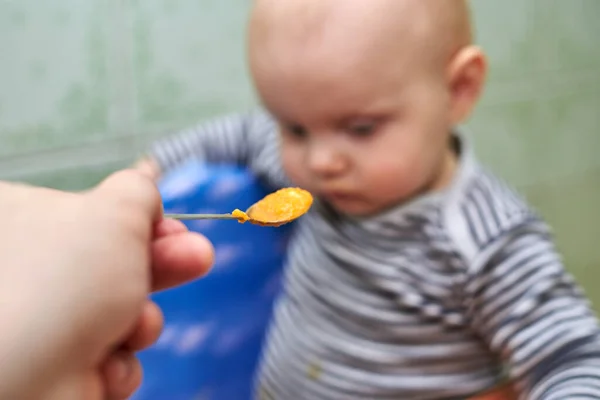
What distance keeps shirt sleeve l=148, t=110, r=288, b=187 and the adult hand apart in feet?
1.07

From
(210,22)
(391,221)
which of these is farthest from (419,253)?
(210,22)

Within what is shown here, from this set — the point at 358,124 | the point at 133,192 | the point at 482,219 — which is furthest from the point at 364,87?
the point at 133,192

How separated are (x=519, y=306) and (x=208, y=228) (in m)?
0.24

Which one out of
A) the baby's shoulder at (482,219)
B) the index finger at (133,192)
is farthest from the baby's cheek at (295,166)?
the index finger at (133,192)

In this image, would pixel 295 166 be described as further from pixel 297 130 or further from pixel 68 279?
pixel 68 279

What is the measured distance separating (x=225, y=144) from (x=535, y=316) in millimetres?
284

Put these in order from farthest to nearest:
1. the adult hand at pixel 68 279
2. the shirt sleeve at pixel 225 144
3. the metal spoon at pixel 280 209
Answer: the shirt sleeve at pixel 225 144, the metal spoon at pixel 280 209, the adult hand at pixel 68 279

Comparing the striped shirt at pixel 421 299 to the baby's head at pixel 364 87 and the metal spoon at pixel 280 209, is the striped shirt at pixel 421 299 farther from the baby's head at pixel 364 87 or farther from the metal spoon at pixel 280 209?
the metal spoon at pixel 280 209

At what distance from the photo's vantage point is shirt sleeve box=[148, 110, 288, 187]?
1.94ft

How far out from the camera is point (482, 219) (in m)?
0.50

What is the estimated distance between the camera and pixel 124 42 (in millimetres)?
567

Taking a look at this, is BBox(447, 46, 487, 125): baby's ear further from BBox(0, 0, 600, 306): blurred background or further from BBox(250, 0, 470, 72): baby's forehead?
BBox(0, 0, 600, 306): blurred background

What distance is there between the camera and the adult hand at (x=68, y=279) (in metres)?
0.19

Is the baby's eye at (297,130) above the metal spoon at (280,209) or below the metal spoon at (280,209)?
below
